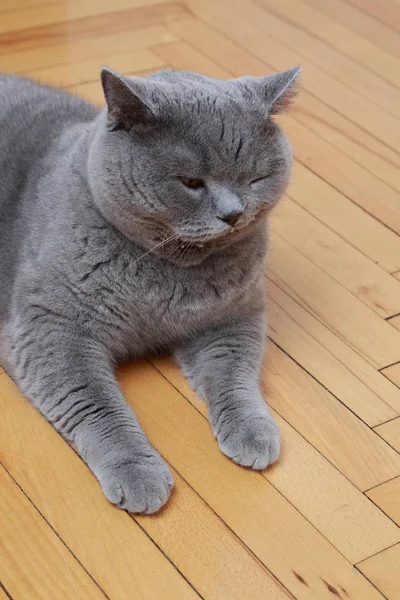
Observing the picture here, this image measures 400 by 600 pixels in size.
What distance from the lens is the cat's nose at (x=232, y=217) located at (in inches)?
56.8

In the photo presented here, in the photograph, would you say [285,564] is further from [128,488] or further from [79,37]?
[79,37]

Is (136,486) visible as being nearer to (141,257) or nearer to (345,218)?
(141,257)

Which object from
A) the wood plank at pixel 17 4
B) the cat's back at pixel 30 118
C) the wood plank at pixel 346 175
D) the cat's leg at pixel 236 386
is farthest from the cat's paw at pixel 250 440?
the wood plank at pixel 17 4

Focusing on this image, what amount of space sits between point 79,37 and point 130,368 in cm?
133

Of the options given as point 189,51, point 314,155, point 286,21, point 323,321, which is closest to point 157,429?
point 323,321

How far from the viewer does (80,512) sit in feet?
4.81

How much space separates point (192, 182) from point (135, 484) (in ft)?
1.48

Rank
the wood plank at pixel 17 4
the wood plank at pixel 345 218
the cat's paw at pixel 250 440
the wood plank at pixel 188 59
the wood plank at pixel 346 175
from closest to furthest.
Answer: the cat's paw at pixel 250 440 < the wood plank at pixel 345 218 < the wood plank at pixel 346 175 < the wood plank at pixel 188 59 < the wood plank at pixel 17 4

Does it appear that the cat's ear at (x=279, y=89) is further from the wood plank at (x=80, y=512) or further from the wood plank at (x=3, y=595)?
the wood plank at (x=3, y=595)

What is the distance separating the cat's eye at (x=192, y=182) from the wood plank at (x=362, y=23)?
60.7 inches

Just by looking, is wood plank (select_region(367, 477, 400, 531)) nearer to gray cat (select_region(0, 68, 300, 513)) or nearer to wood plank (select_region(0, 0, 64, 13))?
gray cat (select_region(0, 68, 300, 513))

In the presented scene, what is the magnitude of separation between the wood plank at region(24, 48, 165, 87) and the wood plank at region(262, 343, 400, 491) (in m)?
1.09

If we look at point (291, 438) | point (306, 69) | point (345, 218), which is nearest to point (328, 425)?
point (291, 438)

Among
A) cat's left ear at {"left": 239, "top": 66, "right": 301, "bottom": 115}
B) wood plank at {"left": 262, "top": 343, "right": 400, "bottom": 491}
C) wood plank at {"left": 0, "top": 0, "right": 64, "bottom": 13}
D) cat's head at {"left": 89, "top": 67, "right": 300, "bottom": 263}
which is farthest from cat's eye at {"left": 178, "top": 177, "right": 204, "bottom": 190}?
wood plank at {"left": 0, "top": 0, "right": 64, "bottom": 13}
